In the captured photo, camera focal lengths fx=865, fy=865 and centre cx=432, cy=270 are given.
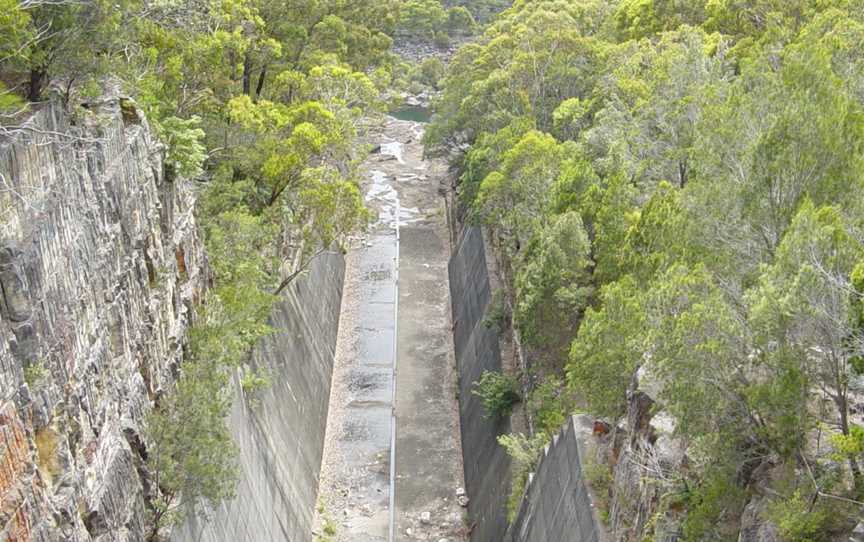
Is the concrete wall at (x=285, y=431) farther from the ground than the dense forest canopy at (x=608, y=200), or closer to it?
closer to it

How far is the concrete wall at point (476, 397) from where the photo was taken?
79.4ft

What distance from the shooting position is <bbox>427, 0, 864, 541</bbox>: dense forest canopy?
12359 millimetres

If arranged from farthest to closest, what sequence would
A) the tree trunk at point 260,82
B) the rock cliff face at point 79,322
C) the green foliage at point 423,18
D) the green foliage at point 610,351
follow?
the green foliage at point 423,18 < the tree trunk at point 260,82 < the green foliage at point 610,351 < the rock cliff face at point 79,322

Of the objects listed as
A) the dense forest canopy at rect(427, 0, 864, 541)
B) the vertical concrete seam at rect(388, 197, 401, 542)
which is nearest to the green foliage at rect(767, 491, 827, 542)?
the dense forest canopy at rect(427, 0, 864, 541)

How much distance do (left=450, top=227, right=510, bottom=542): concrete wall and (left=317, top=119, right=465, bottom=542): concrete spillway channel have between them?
0.71m

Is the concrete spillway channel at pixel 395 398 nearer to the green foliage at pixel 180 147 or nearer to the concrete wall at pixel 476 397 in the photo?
the concrete wall at pixel 476 397

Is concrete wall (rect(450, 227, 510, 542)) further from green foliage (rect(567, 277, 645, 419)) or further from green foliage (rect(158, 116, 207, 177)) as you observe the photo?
green foliage (rect(158, 116, 207, 177))

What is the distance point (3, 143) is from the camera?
40.7ft

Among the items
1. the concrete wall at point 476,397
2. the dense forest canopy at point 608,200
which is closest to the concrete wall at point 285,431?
the dense forest canopy at point 608,200

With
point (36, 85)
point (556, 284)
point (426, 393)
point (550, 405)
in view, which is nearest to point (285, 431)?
point (550, 405)

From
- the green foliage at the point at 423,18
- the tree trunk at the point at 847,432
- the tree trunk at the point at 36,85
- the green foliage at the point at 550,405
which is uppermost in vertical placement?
the green foliage at the point at 423,18

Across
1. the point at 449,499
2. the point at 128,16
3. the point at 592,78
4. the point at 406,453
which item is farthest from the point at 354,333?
the point at 128,16

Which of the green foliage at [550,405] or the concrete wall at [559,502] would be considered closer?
the concrete wall at [559,502]

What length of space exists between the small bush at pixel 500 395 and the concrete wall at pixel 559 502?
446 centimetres
